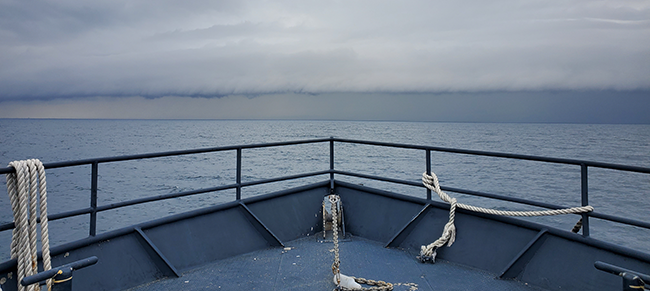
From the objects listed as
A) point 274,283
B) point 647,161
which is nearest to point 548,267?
point 274,283

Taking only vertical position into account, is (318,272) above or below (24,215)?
below

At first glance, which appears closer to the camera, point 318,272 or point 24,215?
point 24,215

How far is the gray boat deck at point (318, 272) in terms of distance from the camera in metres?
3.41

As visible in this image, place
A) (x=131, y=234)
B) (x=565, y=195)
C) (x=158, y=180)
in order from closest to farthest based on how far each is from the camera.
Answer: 1. (x=131, y=234)
2. (x=565, y=195)
3. (x=158, y=180)

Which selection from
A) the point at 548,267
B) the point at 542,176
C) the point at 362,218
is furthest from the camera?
the point at 542,176

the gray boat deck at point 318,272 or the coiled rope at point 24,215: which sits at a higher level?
the coiled rope at point 24,215

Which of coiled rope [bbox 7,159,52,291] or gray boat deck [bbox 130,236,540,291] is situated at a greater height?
coiled rope [bbox 7,159,52,291]

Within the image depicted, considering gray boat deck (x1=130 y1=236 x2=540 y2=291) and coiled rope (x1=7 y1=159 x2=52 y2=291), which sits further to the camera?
gray boat deck (x1=130 y1=236 x2=540 y2=291)

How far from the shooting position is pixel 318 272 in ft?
12.3

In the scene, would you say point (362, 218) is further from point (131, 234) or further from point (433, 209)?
point (131, 234)

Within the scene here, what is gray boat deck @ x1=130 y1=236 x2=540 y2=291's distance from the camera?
3.41 meters

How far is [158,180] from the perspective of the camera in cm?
2672

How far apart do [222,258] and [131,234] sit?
3.26ft

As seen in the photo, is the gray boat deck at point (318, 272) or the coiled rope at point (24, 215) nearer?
the coiled rope at point (24, 215)
